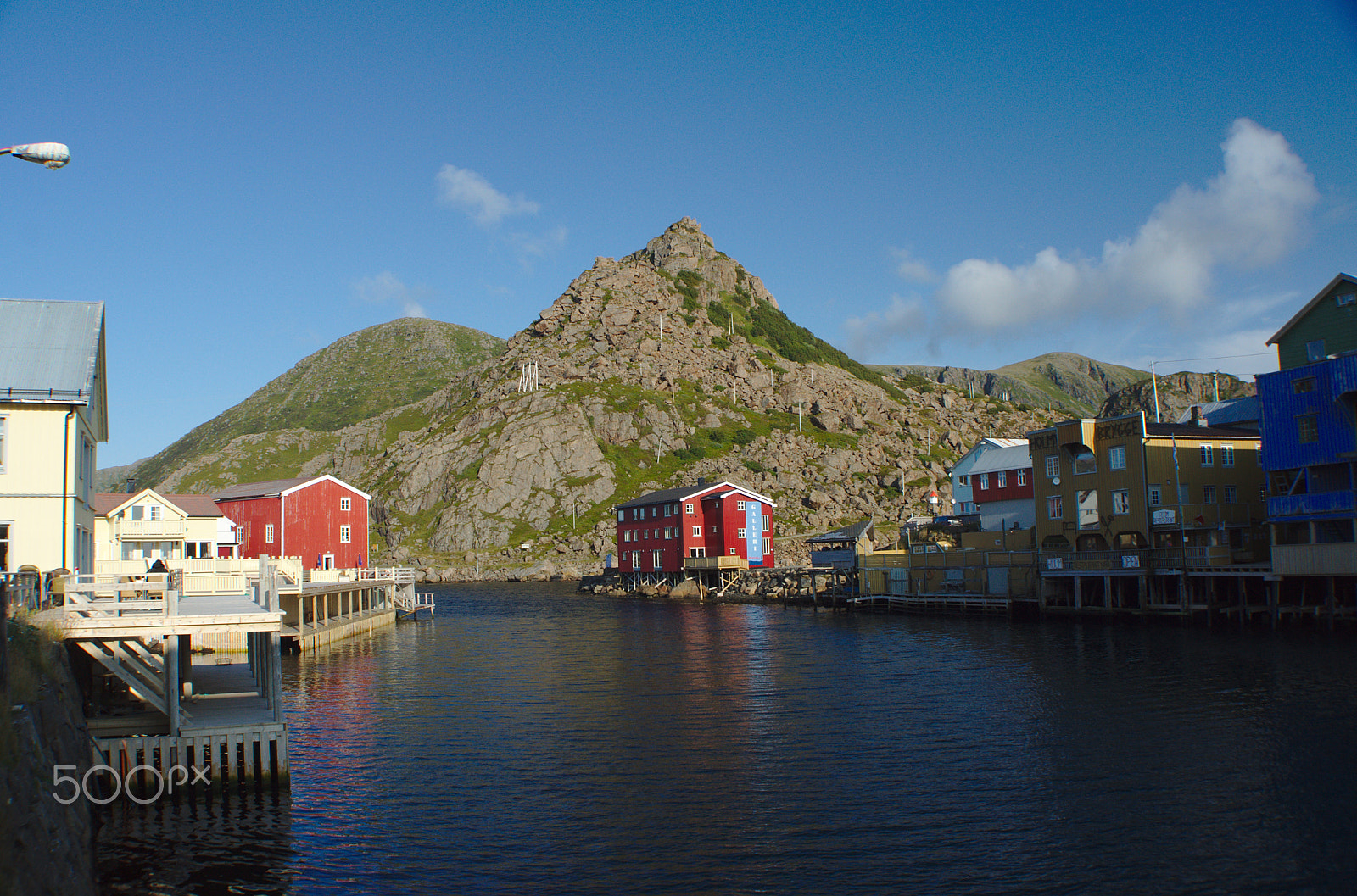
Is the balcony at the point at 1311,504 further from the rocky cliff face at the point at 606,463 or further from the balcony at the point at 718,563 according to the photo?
the rocky cliff face at the point at 606,463

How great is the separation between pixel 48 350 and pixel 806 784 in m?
29.4

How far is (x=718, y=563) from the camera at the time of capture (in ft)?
328

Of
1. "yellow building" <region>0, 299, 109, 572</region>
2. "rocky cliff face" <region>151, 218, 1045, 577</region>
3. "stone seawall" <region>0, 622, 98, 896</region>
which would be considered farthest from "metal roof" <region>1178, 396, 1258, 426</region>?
"stone seawall" <region>0, 622, 98, 896</region>

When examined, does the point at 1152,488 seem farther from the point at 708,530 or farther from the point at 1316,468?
the point at 708,530

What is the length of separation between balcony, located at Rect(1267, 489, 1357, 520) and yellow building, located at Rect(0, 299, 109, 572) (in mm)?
59425

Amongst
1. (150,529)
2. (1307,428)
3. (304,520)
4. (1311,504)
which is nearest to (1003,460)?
(1307,428)

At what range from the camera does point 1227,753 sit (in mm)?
25141

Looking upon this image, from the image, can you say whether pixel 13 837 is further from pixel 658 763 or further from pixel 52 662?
pixel 658 763

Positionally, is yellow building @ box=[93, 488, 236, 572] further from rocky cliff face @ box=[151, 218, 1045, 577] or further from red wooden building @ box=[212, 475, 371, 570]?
rocky cliff face @ box=[151, 218, 1045, 577]

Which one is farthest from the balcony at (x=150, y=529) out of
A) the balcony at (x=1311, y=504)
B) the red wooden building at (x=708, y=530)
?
the balcony at (x=1311, y=504)

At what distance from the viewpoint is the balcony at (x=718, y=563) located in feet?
328

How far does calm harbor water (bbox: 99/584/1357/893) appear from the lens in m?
17.6

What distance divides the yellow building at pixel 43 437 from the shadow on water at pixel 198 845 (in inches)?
509

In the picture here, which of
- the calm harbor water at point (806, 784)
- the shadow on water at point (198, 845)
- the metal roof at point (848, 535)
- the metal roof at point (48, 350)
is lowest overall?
the calm harbor water at point (806, 784)
